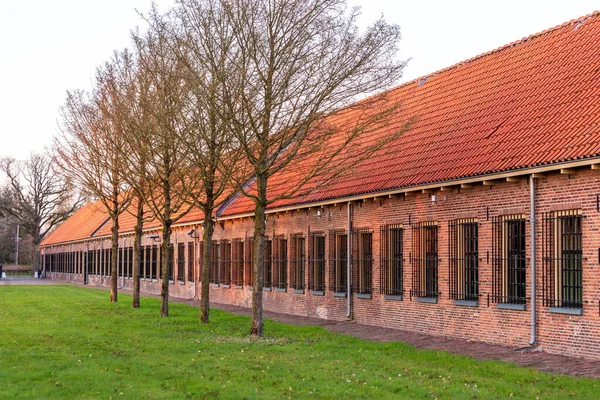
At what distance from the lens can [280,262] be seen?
1082 inches

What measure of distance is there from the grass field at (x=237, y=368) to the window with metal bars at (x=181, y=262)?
59.1 ft

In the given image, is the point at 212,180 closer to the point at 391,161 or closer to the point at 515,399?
the point at 391,161

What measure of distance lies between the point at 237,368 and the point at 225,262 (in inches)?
780

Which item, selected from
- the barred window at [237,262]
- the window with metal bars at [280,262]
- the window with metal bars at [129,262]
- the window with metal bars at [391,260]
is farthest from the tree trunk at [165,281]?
the window with metal bars at [129,262]

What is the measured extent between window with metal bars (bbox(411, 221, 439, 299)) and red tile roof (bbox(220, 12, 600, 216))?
1150 millimetres

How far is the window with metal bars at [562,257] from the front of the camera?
14.9 meters

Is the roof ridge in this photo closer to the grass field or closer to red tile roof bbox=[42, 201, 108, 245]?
the grass field

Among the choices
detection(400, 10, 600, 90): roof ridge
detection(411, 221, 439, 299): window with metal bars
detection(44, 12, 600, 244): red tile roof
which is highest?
detection(400, 10, 600, 90): roof ridge

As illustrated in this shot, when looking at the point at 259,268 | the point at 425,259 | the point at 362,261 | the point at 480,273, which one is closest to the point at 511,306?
the point at 480,273

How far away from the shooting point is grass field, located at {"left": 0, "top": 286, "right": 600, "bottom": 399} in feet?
35.6

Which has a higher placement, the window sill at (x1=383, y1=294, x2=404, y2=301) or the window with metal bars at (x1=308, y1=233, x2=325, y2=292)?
the window with metal bars at (x1=308, y1=233, x2=325, y2=292)

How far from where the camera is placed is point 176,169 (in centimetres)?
2222

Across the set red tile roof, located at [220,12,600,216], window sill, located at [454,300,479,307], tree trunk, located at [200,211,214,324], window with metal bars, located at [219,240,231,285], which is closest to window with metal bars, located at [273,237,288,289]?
red tile roof, located at [220,12,600,216]

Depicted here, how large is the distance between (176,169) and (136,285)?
6964 mm
